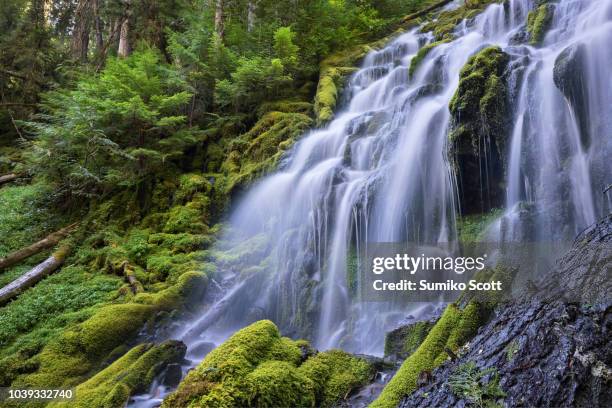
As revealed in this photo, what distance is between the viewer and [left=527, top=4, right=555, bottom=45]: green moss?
8.83 m

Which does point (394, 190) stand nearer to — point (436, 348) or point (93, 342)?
point (436, 348)

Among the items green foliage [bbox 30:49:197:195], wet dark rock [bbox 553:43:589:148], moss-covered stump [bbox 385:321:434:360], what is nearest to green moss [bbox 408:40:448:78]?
wet dark rock [bbox 553:43:589:148]

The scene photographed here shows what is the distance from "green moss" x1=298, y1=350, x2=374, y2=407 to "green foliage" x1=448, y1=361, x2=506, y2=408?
1396mm

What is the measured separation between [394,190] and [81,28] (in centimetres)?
1499

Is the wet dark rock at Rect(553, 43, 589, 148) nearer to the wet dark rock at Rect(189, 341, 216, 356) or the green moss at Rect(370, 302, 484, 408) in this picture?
the green moss at Rect(370, 302, 484, 408)

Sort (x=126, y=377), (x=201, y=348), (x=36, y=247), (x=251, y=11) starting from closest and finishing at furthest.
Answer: (x=126, y=377)
(x=201, y=348)
(x=36, y=247)
(x=251, y=11)

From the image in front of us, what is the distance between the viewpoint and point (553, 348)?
2.36 meters

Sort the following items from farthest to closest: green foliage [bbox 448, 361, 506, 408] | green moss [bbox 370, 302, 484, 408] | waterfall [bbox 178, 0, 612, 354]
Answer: waterfall [bbox 178, 0, 612, 354], green moss [bbox 370, 302, 484, 408], green foliage [bbox 448, 361, 506, 408]

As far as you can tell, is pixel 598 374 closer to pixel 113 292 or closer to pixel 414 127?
pixel 414 127

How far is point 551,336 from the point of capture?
7.98 feet

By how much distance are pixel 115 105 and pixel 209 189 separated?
2978 mm

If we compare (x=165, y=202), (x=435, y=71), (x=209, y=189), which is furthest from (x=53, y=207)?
(x=435, y=71)

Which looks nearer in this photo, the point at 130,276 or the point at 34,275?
the point at 130,276

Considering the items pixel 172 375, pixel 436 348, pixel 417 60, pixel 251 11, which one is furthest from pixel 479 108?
pixel 251 11
